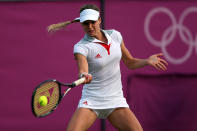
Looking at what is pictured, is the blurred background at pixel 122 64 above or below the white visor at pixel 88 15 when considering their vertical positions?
below

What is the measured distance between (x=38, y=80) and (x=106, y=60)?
2210 mm

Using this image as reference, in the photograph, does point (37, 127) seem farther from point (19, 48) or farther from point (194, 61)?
point (194, 61)

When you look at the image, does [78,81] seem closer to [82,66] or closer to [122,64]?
[82,66]

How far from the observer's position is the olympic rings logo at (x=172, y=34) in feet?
25.1

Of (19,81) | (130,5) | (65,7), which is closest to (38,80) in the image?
(19,81)

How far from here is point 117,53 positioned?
5273 mm

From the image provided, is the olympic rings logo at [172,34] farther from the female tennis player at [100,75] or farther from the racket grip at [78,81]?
the racket grip at [78,81]

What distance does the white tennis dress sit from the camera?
5176mm

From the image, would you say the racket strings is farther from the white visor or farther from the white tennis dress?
the white visor

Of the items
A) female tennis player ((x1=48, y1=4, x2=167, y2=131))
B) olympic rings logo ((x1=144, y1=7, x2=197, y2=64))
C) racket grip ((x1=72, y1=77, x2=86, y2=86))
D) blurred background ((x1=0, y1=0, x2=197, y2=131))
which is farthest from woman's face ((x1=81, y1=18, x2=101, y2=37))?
olympic rings logo ((x1=144, y1=7, x2=197, y2=64))

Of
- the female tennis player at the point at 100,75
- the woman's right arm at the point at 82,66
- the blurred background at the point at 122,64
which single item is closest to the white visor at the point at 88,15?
the female tennis player at the point at 100,75

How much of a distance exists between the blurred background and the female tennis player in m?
1.99

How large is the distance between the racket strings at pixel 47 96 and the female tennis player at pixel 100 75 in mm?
459

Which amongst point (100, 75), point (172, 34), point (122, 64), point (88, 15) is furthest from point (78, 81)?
point (172, 34)
